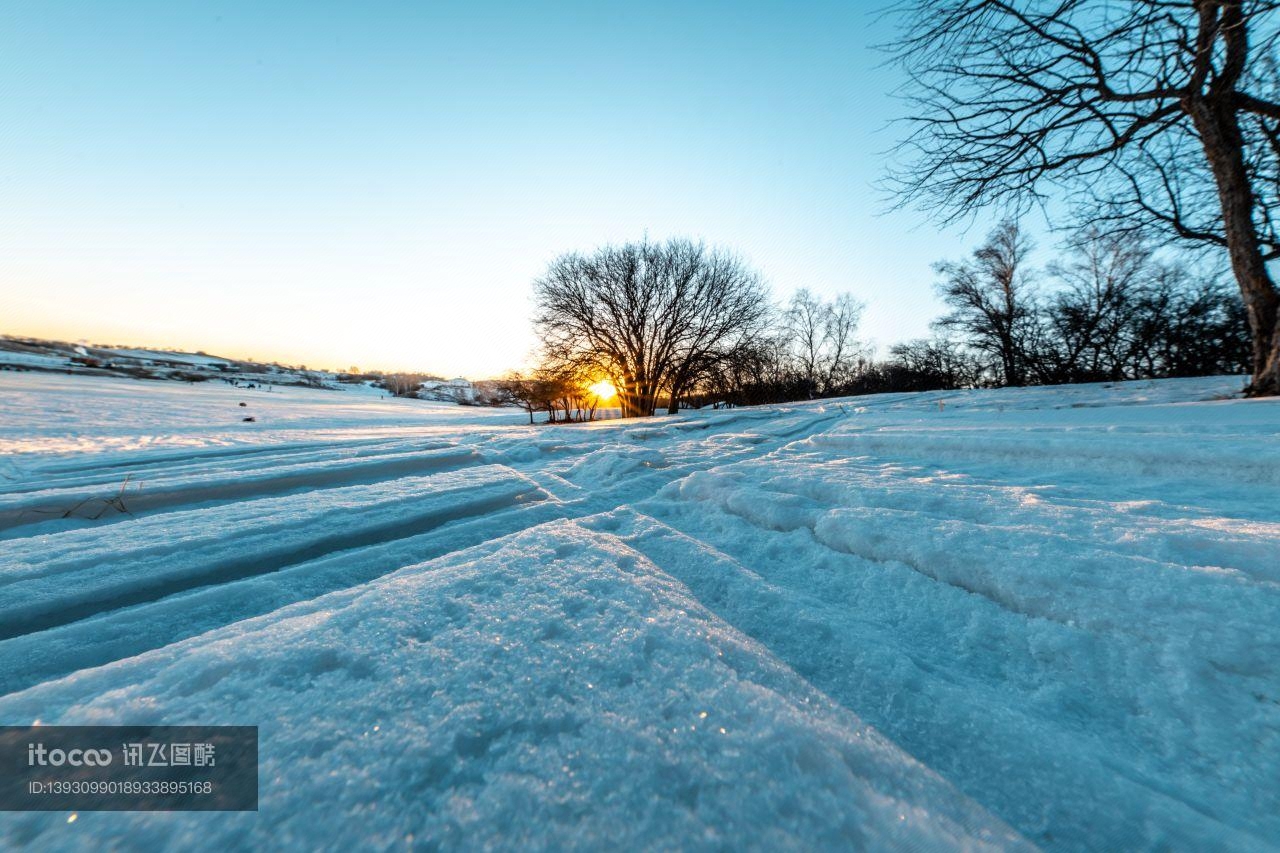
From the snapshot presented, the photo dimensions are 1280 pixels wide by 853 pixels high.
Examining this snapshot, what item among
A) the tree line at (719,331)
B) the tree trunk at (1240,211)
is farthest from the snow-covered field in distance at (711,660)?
the tree line at (719,331)

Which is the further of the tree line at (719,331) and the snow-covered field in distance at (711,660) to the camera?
the tree line at (719,331)

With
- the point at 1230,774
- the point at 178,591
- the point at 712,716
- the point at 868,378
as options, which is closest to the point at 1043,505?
the point at 1230,774


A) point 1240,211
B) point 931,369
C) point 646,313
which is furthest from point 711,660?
point 931,369

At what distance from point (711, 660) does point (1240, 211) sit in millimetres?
6780

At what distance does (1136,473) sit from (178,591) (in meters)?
3.44

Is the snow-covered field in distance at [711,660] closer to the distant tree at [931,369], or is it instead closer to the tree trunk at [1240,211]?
the tree trunk at [1240,211]

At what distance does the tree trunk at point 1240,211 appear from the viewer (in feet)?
12.9

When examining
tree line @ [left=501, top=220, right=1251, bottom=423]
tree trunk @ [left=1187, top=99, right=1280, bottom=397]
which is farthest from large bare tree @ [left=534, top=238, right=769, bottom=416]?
tree trunk @ [left=1187, top=99, right=1280, bottom=397]

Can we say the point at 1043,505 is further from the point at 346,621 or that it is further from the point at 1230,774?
the point at 346,621

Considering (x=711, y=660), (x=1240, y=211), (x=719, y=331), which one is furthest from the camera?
(x=719, y=331)

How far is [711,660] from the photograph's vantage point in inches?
32.2

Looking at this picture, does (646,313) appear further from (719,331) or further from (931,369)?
(931,369)

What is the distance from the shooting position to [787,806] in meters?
0.55

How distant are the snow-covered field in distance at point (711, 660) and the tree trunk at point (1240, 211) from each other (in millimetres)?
3968
